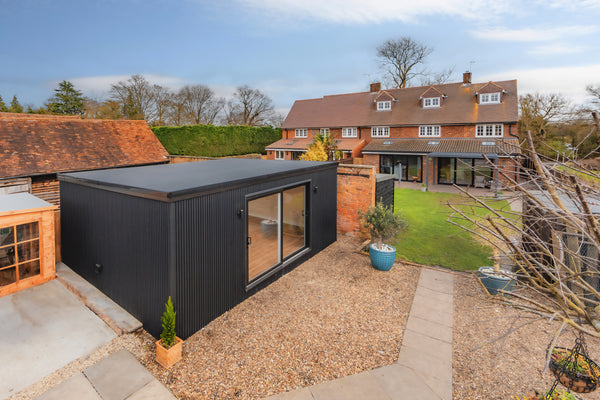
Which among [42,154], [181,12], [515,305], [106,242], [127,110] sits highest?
[181,12]

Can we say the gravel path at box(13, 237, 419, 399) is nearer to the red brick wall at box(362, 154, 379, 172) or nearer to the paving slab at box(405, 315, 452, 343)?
the paving slab at box(405, 315, 452, 343)

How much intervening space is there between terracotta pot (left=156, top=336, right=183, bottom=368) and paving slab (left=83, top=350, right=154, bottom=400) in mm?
197

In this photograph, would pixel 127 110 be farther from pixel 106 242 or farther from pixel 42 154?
pixel 106 242

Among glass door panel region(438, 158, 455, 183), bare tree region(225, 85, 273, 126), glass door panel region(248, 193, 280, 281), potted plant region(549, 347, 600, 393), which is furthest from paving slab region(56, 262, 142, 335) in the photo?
bare tree region(225, 85, 273, 126)

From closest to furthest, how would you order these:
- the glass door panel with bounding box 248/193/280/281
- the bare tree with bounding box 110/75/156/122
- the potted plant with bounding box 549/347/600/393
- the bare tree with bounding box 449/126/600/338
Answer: the bare tree with bounding box 449/126/600/338 < the potted plant with bounding box 549/347/600/393 < the glass door panel with bounding box 248/193/280/281 < the bare tree with bounding box 110/75/156/122

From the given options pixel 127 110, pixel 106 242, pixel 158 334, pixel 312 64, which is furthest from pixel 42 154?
pixel 312 64

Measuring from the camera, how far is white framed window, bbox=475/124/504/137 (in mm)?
21333

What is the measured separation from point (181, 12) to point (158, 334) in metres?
20.4

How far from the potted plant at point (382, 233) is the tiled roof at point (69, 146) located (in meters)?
10.1

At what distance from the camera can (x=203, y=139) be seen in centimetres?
2605

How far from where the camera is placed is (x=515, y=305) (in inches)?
76.9

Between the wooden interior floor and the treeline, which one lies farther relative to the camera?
the treeline

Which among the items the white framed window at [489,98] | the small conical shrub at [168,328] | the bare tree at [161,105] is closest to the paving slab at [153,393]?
the small conical shrub at [168,328]

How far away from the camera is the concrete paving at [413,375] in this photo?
3.56 metres
